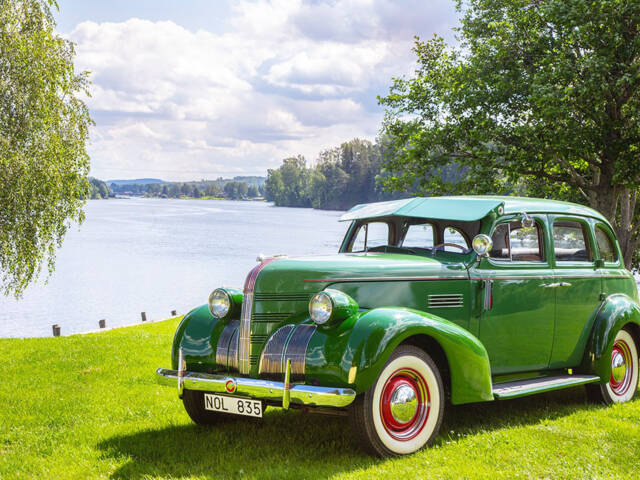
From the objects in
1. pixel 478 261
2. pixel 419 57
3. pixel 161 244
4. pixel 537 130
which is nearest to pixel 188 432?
pixel 478 261

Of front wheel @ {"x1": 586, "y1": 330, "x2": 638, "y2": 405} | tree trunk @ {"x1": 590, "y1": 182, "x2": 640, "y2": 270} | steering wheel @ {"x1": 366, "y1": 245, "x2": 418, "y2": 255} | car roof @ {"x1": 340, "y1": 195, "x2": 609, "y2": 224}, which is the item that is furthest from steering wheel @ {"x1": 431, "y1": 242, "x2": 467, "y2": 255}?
tree trunk @ {"x1": 590, "y1": 182, "x2": 640, "y2": 270}

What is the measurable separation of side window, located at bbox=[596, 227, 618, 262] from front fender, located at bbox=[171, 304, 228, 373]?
468cm

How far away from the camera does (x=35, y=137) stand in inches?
706

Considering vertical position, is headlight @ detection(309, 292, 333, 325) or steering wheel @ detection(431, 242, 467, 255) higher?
steering wheel @ detection(431, 242, 467, 255)

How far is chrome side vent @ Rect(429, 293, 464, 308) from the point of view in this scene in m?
6.04

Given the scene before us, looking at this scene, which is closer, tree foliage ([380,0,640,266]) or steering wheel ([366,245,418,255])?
steering wheel ([366,245,418,255])

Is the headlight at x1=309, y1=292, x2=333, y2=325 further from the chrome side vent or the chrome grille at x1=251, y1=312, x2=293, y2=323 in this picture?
the chrome side vent

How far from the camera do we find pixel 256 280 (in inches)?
225

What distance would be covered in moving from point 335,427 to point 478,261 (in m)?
2.14

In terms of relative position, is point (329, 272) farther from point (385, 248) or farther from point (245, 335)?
point (385, 248)

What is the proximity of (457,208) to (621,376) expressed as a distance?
302 cm

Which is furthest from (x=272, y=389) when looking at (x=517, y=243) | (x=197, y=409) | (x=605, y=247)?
(x=605, y=247)

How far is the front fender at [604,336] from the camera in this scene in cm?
733

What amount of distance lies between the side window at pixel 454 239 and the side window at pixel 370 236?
25.4 inches
